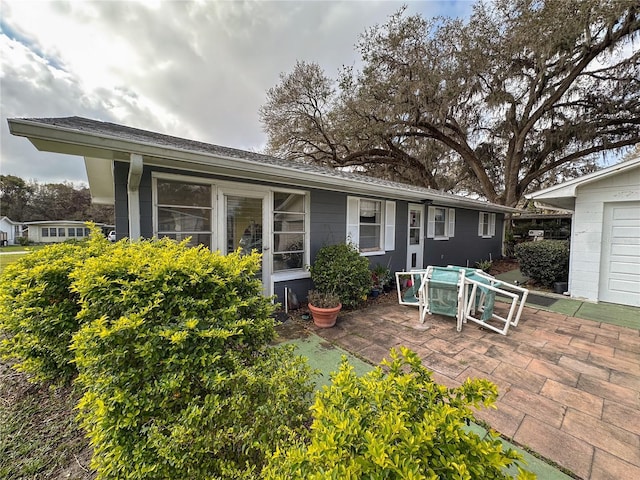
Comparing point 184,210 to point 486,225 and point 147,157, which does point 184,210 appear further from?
point 486,225

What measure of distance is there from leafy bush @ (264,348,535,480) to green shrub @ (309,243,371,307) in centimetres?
342

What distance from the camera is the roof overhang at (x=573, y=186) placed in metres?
4.90

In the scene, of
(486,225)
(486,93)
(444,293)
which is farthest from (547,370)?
(486,93)

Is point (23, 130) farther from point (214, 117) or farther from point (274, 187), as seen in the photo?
point (214, 117)

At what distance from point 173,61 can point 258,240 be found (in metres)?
5.48

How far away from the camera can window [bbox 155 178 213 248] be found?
3.63m

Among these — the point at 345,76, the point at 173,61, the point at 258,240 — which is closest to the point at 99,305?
the point at 258,240

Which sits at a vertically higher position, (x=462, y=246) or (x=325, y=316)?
(x=462, y=246)

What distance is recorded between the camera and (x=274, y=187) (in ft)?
15.1

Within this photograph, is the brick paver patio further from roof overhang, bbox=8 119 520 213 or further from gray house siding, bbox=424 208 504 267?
gray house siding, bbox=424 208 504 267

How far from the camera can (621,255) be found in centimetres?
519

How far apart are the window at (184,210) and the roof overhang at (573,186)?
7.20 meters

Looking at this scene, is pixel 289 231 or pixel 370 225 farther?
pixel 370 225

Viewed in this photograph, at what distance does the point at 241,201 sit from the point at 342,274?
2.13 metres
